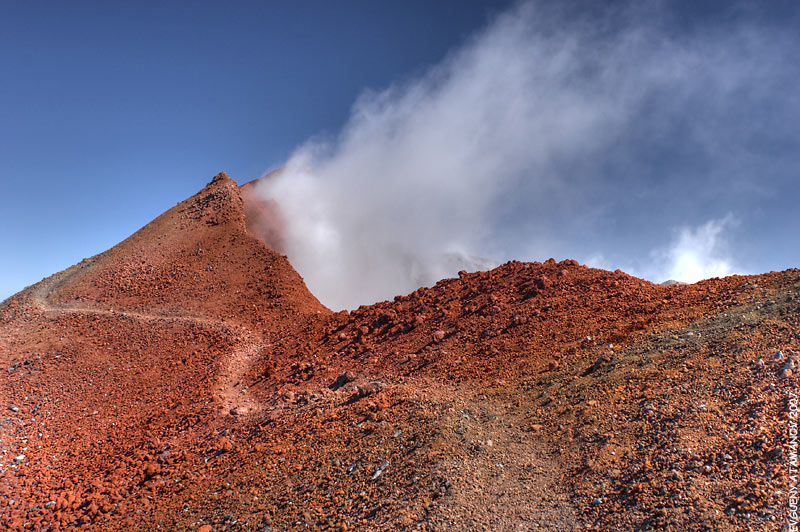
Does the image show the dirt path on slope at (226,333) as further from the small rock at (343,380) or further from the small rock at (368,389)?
the small rock at (368,389)

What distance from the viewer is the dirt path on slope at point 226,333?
14.6 metres

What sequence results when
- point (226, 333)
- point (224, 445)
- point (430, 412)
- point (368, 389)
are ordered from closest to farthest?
point (430, 412) < point (224, 445) < point (368, 389) < point (226, 333)

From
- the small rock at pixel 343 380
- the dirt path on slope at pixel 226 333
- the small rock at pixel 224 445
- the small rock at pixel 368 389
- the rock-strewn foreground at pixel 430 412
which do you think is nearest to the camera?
the rock-strewn foreground at pixel 430 412

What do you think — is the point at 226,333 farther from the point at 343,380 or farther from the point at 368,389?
the point at 368,389

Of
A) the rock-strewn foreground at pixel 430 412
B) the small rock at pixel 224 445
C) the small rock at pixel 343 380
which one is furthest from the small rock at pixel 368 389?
the small rock at pixel 224 445

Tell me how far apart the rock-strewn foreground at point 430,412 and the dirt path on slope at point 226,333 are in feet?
0.50

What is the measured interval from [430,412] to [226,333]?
13.8 metres

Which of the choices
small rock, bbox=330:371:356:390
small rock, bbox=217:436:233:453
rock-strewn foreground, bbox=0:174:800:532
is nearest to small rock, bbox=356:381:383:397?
rock-strewn foreground, bbox=0:174:800:532

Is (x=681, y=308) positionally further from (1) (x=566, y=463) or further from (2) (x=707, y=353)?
(1) (x=566, y=463)

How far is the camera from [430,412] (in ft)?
33.5

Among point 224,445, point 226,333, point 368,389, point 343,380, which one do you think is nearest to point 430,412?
point 368,389

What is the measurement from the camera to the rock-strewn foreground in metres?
6.88

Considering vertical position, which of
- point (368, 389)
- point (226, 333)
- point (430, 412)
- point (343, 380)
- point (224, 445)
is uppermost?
point (226, 333)

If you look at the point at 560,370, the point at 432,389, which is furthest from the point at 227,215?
the point at 560,370
